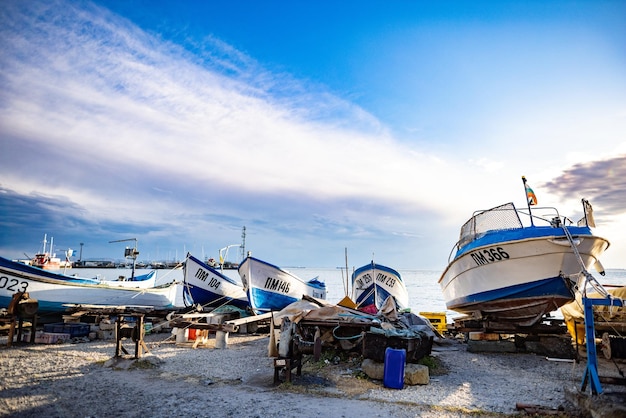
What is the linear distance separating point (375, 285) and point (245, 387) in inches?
554

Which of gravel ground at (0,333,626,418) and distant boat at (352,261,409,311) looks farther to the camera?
distant boat at (352,261,409,311)

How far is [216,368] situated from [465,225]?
9.21 m

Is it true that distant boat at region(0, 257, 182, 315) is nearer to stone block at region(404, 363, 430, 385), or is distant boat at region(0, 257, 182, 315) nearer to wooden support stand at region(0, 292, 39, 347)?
wooden support stand at region(0, 292, 39, 347)

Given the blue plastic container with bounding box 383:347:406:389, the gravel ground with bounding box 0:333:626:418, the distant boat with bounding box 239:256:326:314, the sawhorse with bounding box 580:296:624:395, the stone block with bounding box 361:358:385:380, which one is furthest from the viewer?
the distant boat with bounding box 239:256:326:314

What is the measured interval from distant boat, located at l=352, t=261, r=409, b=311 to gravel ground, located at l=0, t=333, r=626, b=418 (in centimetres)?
986

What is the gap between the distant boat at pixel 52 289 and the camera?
16016mm

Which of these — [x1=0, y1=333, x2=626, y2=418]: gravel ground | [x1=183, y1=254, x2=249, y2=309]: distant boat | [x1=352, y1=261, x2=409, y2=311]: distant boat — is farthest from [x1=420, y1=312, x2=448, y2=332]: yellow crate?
[x1=183, y1=254, x2=249, y2=309]: distant boat

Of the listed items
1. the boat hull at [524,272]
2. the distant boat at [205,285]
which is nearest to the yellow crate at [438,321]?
the boat hull at [524,272]

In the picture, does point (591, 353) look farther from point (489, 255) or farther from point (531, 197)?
point (531, 197)

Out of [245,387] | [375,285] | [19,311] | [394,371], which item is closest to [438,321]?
[375,285]

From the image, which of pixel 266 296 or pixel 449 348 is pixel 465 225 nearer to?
pixel 449 348

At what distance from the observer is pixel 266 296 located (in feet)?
60.3

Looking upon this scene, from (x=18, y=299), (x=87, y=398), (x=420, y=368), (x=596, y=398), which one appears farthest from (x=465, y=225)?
(x=18, y=299)

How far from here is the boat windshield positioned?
11.7 m
